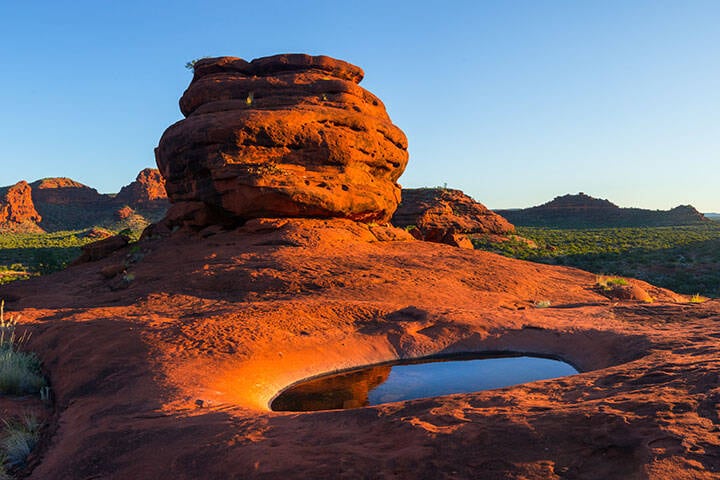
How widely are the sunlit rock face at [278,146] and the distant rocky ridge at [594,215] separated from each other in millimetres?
68843

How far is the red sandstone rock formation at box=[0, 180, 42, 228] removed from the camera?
81.7 meters

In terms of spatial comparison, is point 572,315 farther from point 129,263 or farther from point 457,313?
point 129,263

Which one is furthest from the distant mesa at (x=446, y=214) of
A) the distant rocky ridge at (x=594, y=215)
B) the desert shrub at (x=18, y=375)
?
the desert shrub at (x=18, y=375)

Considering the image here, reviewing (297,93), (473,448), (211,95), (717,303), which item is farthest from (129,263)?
(717,303)

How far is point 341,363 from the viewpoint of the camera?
29.3 feet

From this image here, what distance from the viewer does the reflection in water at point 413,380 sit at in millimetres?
7258

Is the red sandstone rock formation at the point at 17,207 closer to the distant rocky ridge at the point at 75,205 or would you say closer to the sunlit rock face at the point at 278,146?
the distant rocky ridge at the point at 75,205

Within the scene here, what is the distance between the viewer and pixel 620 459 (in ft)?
11.5

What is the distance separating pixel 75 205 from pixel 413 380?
358 ft

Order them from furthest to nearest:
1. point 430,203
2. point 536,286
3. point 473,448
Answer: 1. point 430,203
2. point 536,286
3. point 473,448

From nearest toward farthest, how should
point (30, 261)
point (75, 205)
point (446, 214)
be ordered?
point (30, 261), point (446, 214), point (75, 205)

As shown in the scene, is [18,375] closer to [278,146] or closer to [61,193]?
[278,146]

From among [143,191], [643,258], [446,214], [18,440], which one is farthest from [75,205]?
[18,440]

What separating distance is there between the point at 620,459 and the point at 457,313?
25.5ft
